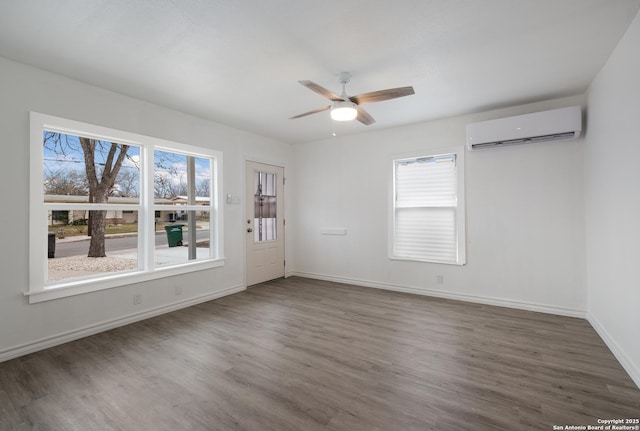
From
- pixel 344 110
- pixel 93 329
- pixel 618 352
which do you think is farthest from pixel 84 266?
pixel 618 352

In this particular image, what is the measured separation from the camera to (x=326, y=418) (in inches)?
73.7

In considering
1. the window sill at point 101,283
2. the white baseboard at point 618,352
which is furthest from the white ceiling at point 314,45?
→ the white baseboard at point 618,352

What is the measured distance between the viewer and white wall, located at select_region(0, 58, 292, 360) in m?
2.67

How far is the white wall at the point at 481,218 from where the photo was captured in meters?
3.65

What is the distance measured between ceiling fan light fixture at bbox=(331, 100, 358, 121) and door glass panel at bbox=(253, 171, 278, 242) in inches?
108

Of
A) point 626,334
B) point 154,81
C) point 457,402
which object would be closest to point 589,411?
point 457,402

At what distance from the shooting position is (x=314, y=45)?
2.47 m

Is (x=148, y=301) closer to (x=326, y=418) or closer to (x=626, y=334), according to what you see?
(x=326, y=418)

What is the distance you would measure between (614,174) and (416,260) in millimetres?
2593

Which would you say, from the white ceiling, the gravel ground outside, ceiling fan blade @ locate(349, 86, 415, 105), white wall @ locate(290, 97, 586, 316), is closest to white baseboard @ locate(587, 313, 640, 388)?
white wall @ locate(290, 97, 586, 316)

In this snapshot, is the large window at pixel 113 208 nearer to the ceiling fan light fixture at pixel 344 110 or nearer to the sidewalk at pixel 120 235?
the sidewalk at pixel 120 235

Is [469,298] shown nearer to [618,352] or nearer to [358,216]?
[618,352]

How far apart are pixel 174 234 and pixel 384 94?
3376 millimetres

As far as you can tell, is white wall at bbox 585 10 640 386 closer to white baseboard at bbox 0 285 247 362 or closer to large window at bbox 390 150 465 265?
large window at bbox 390 150 465 265
